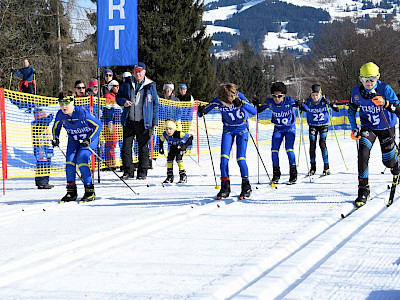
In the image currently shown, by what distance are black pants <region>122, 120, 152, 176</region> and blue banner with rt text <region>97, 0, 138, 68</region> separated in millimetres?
1180

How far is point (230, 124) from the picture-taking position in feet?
24.1

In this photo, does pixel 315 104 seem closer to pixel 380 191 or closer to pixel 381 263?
pixel 380 191

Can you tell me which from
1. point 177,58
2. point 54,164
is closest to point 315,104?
point 54,164

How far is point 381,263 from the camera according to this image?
3.79 meters

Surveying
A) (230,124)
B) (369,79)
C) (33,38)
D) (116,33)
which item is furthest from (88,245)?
(33,38)

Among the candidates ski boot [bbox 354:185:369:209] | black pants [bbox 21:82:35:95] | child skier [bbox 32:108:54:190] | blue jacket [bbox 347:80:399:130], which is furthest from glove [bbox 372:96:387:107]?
black pants [bbox 21:82:35:95]

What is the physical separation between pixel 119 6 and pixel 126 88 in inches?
60.9

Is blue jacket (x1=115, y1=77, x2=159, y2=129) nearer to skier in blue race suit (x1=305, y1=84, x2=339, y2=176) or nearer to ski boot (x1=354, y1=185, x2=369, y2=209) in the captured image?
skier in blue race suit (x1=305, y1=84, x2=339, y2=176)

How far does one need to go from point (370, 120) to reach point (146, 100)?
4335mm

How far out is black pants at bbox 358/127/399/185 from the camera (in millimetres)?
6504

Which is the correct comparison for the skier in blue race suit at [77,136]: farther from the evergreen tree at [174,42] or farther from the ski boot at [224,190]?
the evergreen tree at [174,42]

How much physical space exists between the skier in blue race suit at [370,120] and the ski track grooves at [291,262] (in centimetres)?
123

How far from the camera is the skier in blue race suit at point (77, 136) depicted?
706cm

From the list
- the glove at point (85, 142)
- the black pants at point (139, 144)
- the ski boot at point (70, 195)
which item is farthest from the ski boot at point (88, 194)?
the black pants at point (139, 144)
